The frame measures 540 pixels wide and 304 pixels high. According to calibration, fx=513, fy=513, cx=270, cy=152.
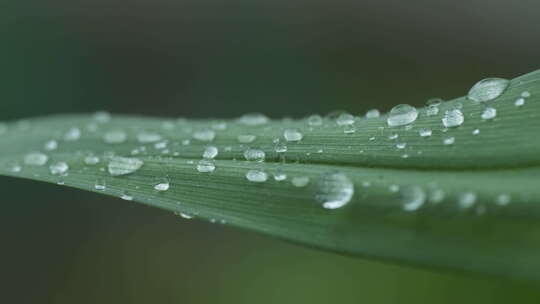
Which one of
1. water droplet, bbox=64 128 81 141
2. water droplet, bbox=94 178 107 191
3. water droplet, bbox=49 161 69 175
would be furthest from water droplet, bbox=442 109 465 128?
water droplet, bbox=64 128 81 141

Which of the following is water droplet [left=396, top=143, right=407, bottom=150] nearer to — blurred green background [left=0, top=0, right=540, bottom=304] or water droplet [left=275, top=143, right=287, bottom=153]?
water droplet [left=275, top=143, right=287, bottom=153]

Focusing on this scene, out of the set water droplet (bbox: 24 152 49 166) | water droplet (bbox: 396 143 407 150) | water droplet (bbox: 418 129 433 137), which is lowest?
water droplet (bbox: 24 152 49 166)

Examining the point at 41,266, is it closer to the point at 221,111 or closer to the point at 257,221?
the point at 221,111

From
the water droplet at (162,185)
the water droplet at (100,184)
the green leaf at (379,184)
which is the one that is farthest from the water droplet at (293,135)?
the water droplet at (100,184)

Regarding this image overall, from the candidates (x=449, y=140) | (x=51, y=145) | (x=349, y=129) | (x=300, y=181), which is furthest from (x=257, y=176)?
→ (x=51, y=145)

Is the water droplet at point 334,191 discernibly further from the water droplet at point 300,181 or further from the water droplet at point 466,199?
the water droplet at point 466,199

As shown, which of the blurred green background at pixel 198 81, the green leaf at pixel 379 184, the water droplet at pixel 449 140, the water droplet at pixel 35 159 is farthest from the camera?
the blurred green background at pixel 198 81
